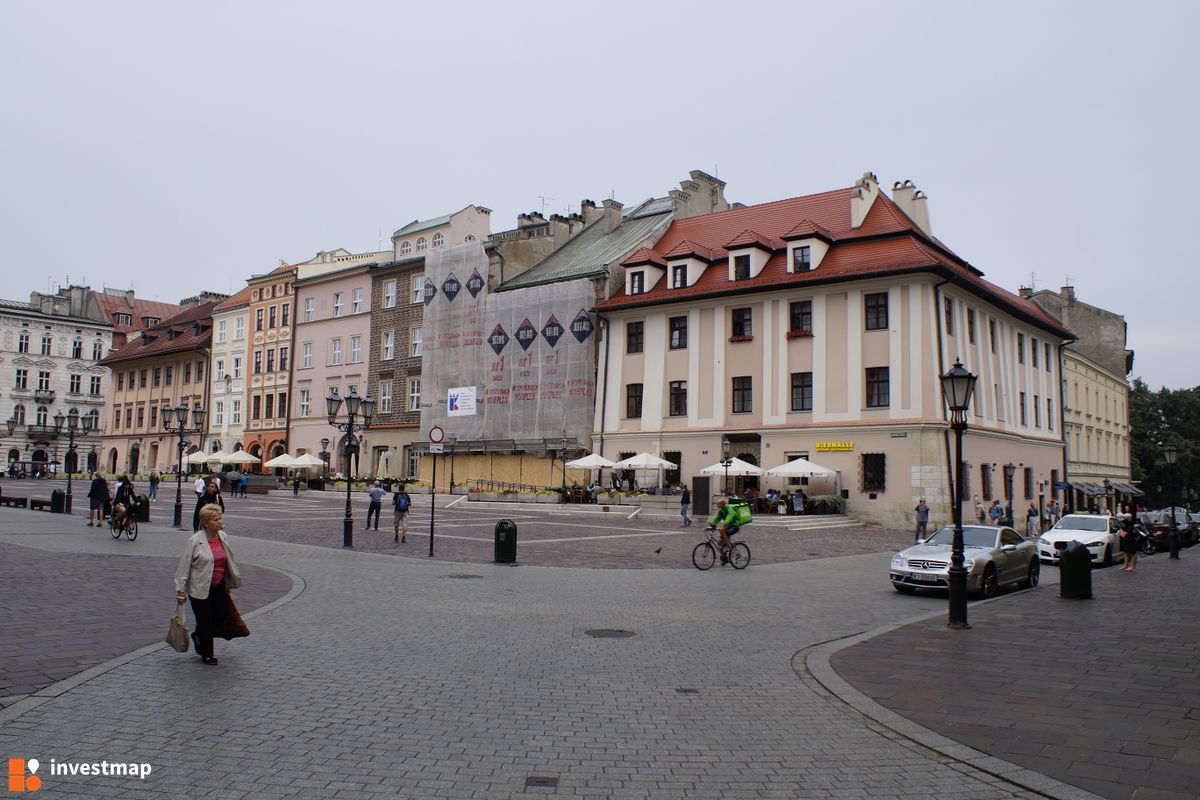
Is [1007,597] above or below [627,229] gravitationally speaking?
below

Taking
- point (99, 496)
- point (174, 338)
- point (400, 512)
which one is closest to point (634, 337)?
point (400, 512)

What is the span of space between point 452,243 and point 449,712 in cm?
5354

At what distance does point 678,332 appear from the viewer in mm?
45688

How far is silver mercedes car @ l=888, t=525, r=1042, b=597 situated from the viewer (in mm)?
16844

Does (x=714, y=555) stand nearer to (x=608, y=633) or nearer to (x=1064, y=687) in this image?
(x=608, y=633)

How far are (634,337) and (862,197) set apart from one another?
13446mm

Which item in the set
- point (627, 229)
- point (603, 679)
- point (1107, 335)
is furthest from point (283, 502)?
point (1107, 335)

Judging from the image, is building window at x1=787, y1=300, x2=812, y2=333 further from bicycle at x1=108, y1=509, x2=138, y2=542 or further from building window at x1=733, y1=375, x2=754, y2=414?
bicycle at x1=108, y1=509, x2=138, y2=542

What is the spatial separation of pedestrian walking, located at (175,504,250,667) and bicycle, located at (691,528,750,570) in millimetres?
13041

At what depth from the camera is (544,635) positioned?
1123cm

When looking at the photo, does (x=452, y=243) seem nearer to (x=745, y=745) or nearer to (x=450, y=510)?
(x=450, y=510)

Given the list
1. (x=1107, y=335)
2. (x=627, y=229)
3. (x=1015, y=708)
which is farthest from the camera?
(x=1107, y=335)

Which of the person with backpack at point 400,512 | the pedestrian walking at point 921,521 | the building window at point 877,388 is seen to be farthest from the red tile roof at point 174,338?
the pedestrian walking at point 921,521

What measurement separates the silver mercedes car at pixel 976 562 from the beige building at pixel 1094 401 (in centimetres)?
3868
